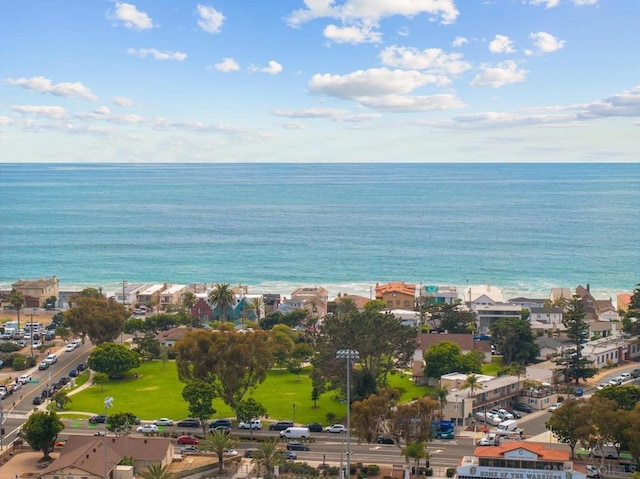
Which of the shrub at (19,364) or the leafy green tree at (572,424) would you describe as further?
the shrub at (19,364)

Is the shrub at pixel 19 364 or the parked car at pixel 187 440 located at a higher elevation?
the shrub at pixel 19 364

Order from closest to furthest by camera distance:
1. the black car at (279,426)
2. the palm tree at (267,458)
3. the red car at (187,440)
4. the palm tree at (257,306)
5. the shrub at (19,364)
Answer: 1. the palm tree at (267,458)
2. the red car at (187,440)
3. the black car at (279,426)
4. the shrub at (19,364)
5. the palm tree at (257,306)

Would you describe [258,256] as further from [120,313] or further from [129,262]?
[120,313]

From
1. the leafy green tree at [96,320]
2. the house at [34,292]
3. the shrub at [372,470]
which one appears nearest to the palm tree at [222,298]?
the leafy green tree at [96,320]

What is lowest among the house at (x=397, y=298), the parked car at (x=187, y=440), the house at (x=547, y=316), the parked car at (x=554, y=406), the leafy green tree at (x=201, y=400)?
the parked car at (x=187, y=440)

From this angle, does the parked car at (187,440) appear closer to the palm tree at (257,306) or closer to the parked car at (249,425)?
the parked car at (249,425)

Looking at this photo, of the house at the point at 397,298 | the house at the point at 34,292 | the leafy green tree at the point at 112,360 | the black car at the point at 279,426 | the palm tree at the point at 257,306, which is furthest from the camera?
the house at the point at 34,292

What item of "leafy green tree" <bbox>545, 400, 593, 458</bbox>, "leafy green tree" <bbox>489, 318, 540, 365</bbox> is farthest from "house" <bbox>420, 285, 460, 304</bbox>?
"leafy green tree" <bbox>545, 400, 593, 458</bbox>
